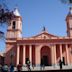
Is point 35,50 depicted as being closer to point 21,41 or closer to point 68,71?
point 21,41

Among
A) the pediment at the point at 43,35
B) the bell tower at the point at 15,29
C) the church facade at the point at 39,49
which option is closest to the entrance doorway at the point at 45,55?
the church facade at the point at 39,49

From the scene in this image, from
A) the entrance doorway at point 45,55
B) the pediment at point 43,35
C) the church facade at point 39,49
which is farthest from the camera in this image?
the entrance doorway at point 45,55

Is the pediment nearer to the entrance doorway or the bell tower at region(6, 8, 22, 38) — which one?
the entrance doorway

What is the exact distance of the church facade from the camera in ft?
179

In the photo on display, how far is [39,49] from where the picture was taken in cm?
5519

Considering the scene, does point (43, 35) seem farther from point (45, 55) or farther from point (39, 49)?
point (45, 55)

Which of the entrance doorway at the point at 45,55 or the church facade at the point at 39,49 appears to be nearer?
the church facade at the point at 39,49

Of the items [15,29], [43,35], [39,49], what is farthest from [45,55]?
[15,29]

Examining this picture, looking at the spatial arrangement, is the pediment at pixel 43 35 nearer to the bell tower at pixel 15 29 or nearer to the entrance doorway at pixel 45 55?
the entrance doorway at pixel 45 55

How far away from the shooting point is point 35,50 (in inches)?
2175

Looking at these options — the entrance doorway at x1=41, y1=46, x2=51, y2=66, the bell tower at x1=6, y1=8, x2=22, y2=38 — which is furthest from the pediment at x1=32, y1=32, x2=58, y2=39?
the bell tower at x1=6, y1=8, x2=22, y2=38

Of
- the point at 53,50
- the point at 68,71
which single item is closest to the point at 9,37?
the point at 53,50

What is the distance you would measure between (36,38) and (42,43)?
6.65 feet

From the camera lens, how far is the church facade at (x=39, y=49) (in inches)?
2144
